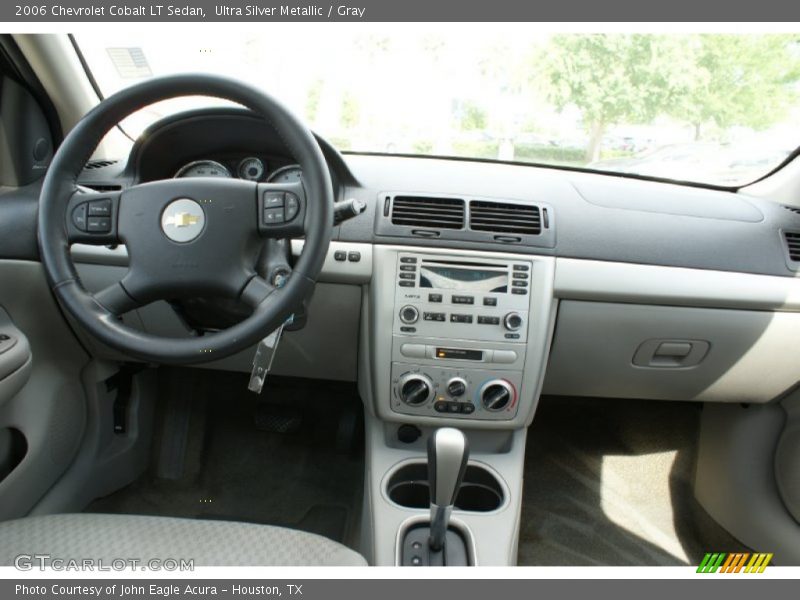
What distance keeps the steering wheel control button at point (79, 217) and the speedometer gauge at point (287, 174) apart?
0.48 metres

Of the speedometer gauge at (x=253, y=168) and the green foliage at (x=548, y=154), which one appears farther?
the green foliage at (x=548, y=154)

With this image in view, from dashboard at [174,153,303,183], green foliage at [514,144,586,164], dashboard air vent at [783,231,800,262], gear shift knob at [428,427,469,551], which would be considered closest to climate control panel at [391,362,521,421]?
gear shift knob at [428,427,469,551]

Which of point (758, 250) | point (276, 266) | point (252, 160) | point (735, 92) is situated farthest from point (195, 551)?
point (735, 92)

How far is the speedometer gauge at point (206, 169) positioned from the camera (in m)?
1.47

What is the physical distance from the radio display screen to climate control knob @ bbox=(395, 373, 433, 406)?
0.82ft

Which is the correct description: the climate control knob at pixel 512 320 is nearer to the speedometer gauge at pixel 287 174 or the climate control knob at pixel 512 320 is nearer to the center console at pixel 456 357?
the center console at pixel 456 357

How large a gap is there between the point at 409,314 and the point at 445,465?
41 centimetres

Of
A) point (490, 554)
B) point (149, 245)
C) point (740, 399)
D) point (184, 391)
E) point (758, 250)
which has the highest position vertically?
point (149, 245)

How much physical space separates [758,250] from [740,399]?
0.51m

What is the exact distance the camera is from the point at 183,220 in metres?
1.12

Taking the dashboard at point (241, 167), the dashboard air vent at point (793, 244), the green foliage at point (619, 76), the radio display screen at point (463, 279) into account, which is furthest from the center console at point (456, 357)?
the dashboard air vent at point (793, 244)

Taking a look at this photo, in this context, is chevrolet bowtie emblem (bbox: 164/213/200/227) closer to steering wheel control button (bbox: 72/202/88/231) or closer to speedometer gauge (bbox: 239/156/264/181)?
steering wheel control button (bbox: 72/202/88/231)

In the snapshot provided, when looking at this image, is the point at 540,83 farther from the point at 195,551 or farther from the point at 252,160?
the point at 195,551

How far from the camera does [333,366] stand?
1735 millimetres
